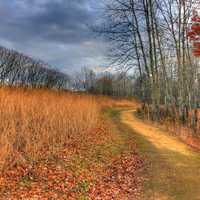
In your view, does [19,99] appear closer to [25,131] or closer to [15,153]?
[25,131]

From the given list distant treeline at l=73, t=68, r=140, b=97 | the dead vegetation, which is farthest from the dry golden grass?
distant treeline at l=73, t=68, r=140, b=97

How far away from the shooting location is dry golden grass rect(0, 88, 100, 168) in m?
6.25

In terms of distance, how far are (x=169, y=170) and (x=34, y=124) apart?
402 centimetres

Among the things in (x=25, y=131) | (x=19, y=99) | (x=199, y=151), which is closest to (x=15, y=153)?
(x=25, y=131)

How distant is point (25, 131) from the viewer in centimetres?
686

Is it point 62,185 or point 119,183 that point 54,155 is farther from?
point 119,183

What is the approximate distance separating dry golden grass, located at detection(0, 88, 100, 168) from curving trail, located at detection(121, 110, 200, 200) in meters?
2.63

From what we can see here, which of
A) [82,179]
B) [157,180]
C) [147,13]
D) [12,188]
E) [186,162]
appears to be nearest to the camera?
[12,188]

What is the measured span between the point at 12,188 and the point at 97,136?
234 inches

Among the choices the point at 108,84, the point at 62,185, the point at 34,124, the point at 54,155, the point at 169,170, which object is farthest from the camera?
the point at 108,84

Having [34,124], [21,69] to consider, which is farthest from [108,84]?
[34,124]

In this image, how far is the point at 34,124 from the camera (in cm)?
762

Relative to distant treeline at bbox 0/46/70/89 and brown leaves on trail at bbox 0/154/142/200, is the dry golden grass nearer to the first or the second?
brown leaves on trail at bbox 0/154/142/200

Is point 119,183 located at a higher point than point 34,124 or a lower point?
lower
